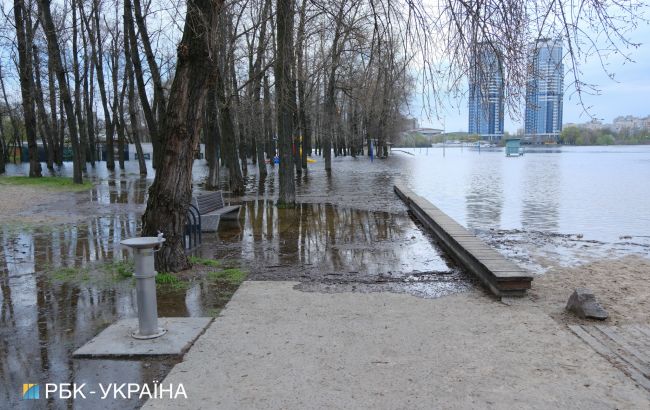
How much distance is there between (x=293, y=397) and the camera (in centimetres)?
348

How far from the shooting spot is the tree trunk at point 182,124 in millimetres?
6488

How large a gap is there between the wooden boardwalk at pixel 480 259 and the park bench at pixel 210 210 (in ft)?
13.7

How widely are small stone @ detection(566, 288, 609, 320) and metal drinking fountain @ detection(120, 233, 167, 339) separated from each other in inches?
155

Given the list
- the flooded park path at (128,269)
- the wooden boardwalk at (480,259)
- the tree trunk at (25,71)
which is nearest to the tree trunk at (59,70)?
the tree trunk at (25,71)

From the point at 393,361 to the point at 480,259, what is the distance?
2.88 metres

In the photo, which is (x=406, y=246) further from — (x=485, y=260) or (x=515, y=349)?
(x=515, y=349)

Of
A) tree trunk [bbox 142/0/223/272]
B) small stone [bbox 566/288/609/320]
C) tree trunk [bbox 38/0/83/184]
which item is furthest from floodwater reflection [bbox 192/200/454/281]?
tree trunk [bbox 38/0/83/184]

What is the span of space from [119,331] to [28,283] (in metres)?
2.63

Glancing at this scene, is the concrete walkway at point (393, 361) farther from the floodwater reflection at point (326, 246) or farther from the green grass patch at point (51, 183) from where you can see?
the green grass patch at point (51, 183)

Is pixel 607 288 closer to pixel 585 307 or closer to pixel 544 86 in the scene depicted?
pixel 585 307

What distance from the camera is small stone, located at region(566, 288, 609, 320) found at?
5.09m

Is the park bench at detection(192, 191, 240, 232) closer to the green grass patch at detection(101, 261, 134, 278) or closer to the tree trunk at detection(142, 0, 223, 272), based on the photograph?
the green grass patch at detection(101, 261, 134, 278)

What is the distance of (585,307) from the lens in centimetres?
516

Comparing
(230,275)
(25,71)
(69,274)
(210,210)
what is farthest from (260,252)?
(25,71)
